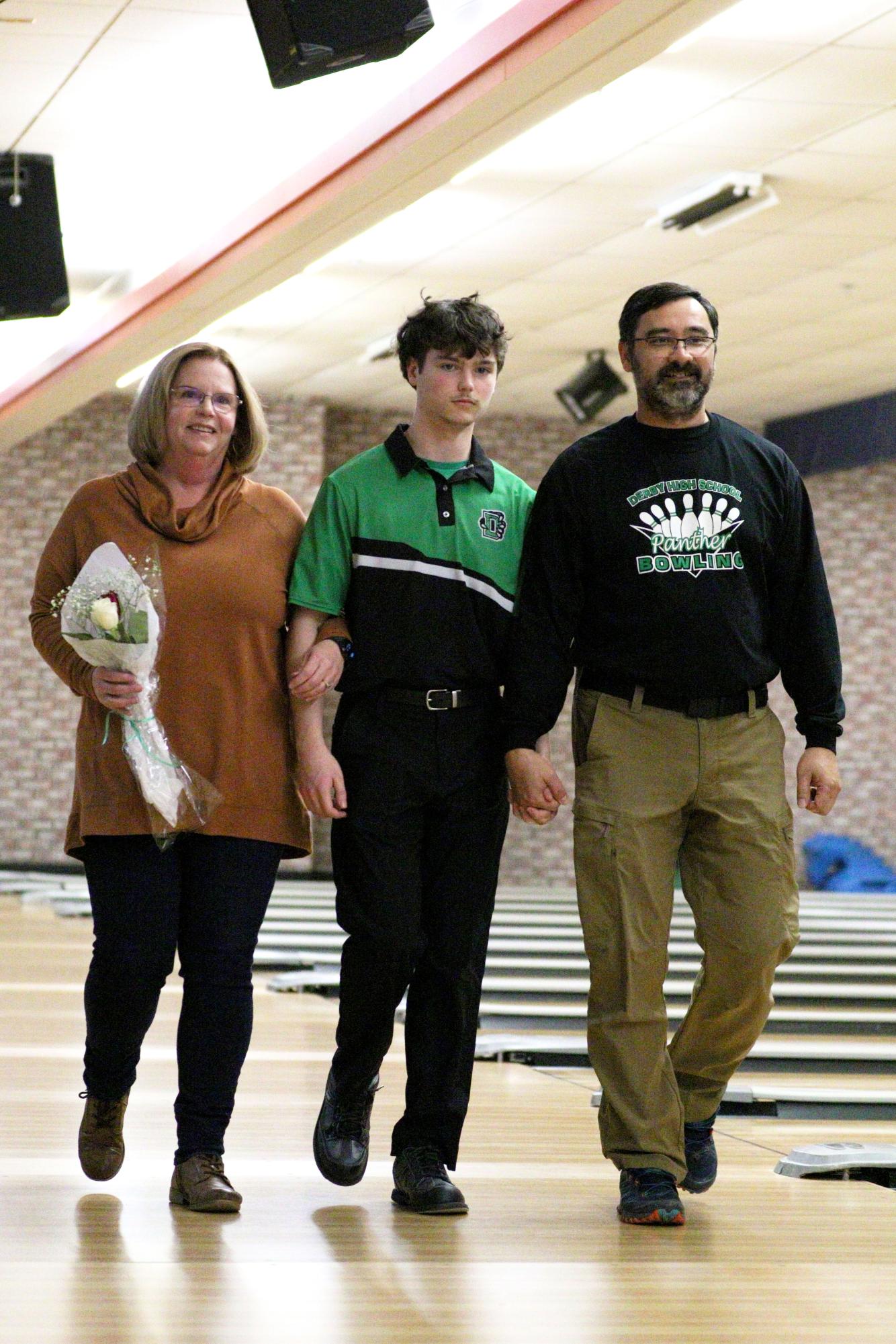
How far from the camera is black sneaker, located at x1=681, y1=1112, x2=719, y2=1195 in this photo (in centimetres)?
309

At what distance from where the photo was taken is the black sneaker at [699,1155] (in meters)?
3.09

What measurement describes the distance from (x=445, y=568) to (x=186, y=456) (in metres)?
0.47

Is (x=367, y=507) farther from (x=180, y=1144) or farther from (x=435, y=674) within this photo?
(x=180, y=1144)

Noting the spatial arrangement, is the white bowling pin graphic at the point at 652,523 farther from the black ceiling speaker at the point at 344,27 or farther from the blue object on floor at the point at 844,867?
the blue object on floor at the point at 844,867

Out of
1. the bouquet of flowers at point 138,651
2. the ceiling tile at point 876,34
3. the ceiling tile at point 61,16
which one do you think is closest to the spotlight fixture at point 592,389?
the ceiling tile at point 876,34

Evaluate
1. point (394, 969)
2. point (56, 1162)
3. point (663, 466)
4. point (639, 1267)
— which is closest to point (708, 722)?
point (663, 466)

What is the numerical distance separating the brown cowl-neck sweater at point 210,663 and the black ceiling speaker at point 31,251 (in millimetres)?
4591

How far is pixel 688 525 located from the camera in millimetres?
3010

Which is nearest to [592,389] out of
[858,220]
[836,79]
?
[858,220]

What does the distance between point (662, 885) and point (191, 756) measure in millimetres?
790

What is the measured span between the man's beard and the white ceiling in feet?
9.55

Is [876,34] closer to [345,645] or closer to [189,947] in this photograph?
[345,645]

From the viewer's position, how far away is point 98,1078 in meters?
3.04

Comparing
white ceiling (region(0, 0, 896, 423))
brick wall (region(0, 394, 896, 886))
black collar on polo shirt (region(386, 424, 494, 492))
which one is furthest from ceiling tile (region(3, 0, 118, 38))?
brick wall (region(0, 394, 896, 886))
